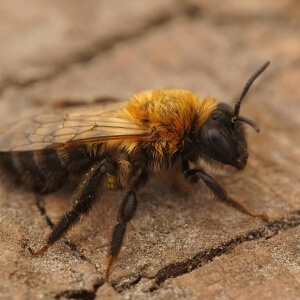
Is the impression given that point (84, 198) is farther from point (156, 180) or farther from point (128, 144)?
point (156, 180)

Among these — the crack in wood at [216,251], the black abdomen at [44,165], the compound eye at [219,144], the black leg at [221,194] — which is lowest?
the black abdomen at [44,165]

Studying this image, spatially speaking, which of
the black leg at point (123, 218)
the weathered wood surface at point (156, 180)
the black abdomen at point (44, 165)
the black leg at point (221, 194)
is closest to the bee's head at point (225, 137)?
the black leg at point (221, 194)

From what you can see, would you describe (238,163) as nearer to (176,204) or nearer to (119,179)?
(176,204)

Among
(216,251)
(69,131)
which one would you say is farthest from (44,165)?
(216,251)

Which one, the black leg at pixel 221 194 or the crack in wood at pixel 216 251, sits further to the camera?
the black leg at pixel 221 194

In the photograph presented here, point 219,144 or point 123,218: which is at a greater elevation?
point 219,144

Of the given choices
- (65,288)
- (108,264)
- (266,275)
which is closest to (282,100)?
(266,275)

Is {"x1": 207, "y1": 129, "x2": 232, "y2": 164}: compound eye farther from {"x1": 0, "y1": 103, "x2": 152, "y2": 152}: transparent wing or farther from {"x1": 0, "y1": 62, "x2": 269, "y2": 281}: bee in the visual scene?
{"x1": 0, "y1": 103, "x2": 152, "y2": 152}: transparent wing

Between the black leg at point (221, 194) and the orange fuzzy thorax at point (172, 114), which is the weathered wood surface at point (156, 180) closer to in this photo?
the black leg at point (221, 194)

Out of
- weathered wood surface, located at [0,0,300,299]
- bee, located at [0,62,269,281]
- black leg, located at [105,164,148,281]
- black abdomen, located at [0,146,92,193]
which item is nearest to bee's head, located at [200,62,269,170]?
bee, located at [0,62,269,281]
